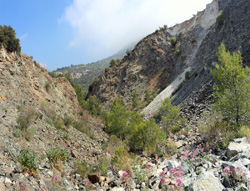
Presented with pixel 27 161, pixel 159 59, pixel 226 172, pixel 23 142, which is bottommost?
pixel 226 172

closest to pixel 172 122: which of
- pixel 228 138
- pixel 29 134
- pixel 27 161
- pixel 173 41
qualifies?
pixel 228 138

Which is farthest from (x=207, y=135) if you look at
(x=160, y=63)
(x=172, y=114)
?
(x=160, y=63)

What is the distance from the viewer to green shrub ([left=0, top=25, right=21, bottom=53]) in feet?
48.6

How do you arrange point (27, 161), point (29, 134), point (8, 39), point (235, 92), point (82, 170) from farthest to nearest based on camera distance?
point (8, 39) < point (235, 92) < point (29, 134) < point (82, 170) < point (27, 161)

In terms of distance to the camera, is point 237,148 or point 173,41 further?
point 173,41

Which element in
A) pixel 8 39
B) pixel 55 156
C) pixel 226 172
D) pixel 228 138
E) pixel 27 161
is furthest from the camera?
pixel 8 39

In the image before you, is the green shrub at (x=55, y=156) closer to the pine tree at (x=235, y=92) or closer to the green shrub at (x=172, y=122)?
the pine tree at (x=235, y=92)

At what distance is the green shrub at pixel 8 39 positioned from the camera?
14805mm

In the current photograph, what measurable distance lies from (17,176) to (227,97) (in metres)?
10.9

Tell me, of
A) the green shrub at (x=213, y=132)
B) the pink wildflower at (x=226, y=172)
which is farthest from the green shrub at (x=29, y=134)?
the green shrub at (x=213, y=132)

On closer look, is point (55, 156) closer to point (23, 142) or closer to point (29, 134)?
point (23, 142)

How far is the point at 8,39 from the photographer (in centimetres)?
1524

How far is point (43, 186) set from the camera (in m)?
5.84

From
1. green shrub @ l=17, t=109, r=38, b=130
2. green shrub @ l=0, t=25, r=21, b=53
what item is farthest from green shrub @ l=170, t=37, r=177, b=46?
green shrub @ l=17, t=109, r=38, b=130
